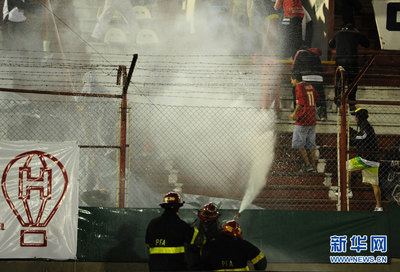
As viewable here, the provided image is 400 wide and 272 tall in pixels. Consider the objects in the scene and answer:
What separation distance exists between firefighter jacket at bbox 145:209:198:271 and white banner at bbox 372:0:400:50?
8534 millimetres

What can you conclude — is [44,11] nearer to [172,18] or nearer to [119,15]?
[119,15]

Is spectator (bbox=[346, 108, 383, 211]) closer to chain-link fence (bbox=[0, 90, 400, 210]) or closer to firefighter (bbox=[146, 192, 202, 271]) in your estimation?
chain-link fence (bbox=[0, 90, 400, 210])

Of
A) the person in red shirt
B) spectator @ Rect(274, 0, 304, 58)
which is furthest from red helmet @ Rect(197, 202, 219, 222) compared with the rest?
spectator @ Rect(274, 0, 304, 58)

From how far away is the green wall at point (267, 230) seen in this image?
8.32 meters

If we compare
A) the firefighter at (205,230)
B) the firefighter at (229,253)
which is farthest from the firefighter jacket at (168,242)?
the firefighter at (229,253)

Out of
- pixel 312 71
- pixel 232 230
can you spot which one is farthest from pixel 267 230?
pixel 312 71

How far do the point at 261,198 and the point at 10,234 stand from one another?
460 cm

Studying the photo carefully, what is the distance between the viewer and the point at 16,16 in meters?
14.9

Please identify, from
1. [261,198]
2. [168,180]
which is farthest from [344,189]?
[168,180]

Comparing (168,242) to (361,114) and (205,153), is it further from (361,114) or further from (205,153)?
(205,153)

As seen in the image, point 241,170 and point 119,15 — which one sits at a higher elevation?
point 119,15

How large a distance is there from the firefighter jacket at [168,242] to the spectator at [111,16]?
32.3ft

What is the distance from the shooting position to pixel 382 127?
12.2m

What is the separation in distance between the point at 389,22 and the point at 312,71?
10.00 ft
